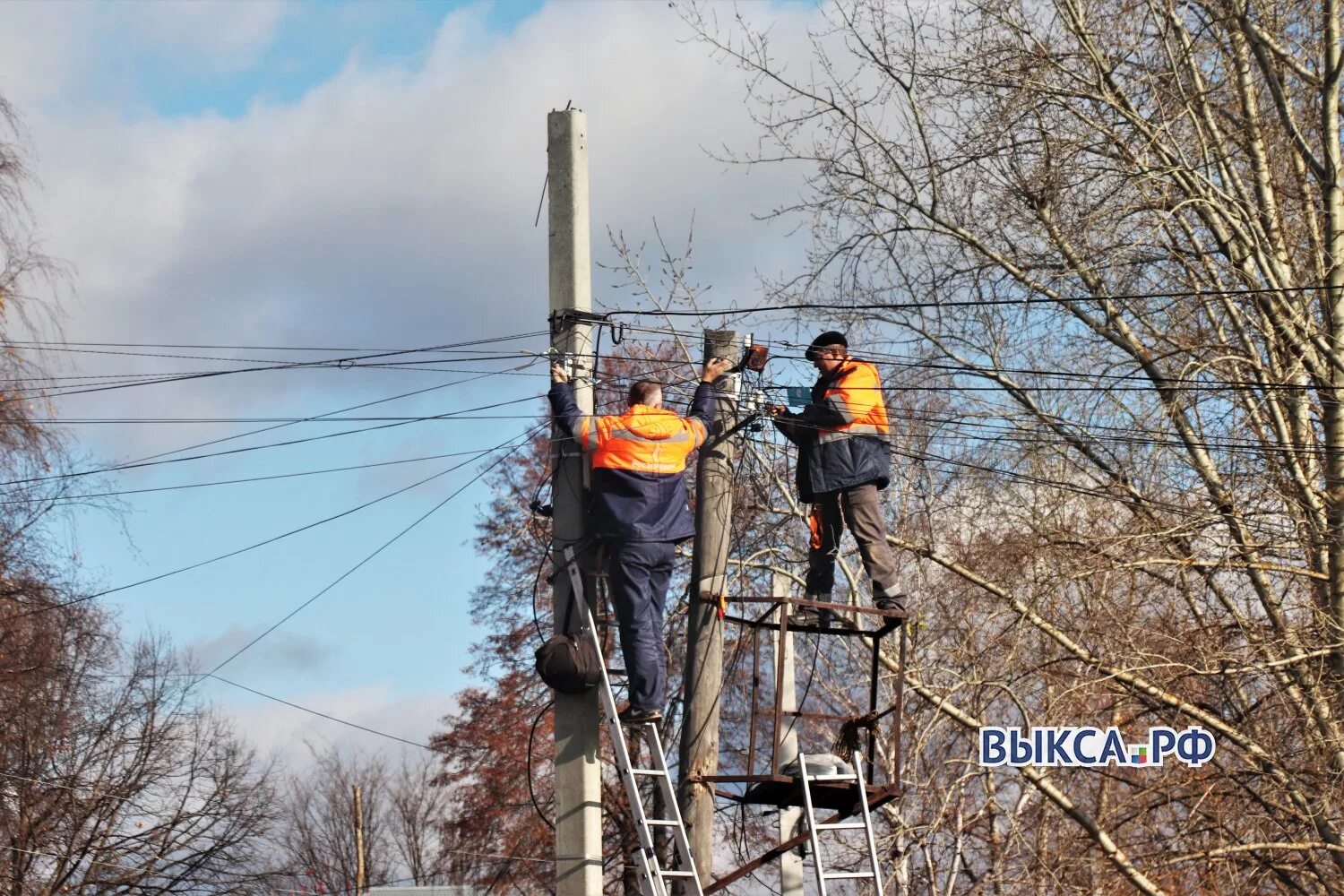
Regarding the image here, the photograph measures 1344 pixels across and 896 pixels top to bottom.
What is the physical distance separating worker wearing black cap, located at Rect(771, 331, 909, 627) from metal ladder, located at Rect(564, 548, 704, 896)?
1.49 meters

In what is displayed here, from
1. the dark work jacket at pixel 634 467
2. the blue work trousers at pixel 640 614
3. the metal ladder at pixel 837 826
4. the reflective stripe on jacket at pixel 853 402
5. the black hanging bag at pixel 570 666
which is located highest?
the reflective stripe on jacket at pixel 853 402

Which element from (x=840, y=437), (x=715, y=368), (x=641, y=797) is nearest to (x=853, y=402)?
(x=840, y=437)

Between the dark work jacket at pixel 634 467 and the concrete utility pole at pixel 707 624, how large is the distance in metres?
0.19

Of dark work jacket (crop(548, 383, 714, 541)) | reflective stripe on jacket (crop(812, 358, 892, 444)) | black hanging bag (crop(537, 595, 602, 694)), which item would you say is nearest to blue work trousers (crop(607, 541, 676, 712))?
dark work jacket (crop(548, 383, 714, 541))

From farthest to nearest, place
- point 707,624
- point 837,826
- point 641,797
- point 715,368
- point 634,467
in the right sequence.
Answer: point 715,368 → point 707,624 → point 634,467 → point 641,797 → point 837,826

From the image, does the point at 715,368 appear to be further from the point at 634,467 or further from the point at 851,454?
the point at 851,454

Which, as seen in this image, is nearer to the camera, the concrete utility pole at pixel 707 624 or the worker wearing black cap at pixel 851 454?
the concrete utility pole at pixel 707 624

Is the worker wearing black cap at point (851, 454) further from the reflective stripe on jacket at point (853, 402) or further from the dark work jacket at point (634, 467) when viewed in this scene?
the dark work jacket at point (634, 467)

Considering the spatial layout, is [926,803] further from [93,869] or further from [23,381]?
[93,869]

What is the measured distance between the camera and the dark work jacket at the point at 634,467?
31.8ft

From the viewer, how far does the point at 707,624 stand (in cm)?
997

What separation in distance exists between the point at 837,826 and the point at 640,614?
159 cm

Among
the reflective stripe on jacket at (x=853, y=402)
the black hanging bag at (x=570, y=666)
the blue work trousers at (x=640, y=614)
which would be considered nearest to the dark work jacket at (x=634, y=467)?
the blue work trousers at (x=640, y=614)

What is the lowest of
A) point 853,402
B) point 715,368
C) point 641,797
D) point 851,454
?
point 641,797
